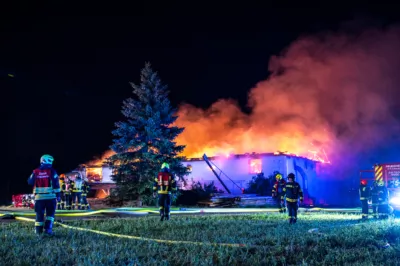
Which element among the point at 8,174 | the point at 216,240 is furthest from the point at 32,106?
the point at 216,240

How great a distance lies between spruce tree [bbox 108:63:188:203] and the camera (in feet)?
84.2

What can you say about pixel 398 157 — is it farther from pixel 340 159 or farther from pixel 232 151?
pixel 232 151

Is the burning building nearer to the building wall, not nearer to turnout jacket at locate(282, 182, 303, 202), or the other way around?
the building wall

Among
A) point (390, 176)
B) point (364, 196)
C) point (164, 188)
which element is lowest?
point (364, 196)

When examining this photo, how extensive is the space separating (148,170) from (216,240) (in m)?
17.8

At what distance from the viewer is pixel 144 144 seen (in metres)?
25.9

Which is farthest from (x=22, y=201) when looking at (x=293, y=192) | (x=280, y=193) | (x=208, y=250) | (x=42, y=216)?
(x=208, y=250)

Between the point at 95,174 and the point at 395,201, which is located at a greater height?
the point at 95,174

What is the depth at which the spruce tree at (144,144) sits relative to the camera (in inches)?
1010

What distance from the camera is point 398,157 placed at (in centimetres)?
4181

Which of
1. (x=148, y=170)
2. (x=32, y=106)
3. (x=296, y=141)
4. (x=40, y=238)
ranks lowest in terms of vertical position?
(x=40, y=238)

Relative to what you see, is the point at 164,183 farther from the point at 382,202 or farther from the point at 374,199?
the point at 382,202

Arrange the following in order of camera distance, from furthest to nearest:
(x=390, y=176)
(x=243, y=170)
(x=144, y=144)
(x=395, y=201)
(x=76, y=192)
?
(x=243, y=170), (x=144, y=144), (x=76, y=192), (x=390, y=176), (x=395, y=201)

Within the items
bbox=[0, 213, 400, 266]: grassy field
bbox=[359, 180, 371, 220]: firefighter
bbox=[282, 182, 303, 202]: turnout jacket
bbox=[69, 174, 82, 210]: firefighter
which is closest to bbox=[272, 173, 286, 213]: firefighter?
bbox=[359, 180, 371, 220]: firefighter
